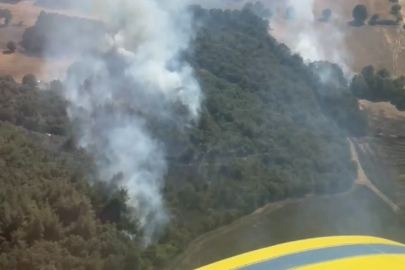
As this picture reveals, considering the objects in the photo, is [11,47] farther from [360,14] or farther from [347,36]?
[360,14]

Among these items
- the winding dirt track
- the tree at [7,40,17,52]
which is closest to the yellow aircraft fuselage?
the winding dirt track

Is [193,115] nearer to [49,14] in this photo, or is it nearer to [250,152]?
[250,152]

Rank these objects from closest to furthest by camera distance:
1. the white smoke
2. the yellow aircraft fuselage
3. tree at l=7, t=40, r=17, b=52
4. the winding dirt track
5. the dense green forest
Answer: the yellow aircraft fuselage → the dense green forest → the winding dirt track → tree at l=7, t=40, r=17, b=52 → the white smoke

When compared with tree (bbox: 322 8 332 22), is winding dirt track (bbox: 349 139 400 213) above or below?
below

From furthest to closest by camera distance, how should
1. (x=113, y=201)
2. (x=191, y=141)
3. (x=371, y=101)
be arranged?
(x=371, y=101) → (x=191, y=141) → (x=113, y=201)

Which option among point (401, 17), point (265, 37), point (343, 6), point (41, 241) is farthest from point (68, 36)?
point (401, 17)

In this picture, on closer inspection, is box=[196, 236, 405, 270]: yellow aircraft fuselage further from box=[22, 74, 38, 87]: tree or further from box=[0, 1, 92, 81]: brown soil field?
box=[0, 1, 92, 81]: brown soil field

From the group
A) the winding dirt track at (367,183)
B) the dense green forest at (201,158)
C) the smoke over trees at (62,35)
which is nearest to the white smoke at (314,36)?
the dense green forest at (201,158)
